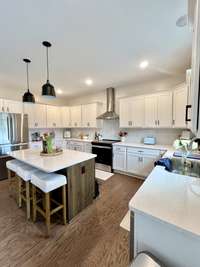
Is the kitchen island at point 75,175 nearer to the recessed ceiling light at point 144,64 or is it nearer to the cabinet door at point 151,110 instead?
the cabinet door at point 151,110

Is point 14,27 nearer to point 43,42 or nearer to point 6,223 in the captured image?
point 43,42

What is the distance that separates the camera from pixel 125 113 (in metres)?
4.07

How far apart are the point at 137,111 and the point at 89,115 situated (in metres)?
1.86

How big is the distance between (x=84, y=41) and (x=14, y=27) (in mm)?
935

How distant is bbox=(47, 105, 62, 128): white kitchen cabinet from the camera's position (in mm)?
5113

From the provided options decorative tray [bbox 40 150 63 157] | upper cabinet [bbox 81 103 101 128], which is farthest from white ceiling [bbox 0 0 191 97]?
decorative tray [bbox 40 150 63 157]

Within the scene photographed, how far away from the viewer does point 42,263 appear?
1436mm

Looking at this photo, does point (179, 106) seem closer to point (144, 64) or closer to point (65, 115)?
point (144, 64)

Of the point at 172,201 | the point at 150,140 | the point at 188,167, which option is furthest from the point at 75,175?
the point at 150,140

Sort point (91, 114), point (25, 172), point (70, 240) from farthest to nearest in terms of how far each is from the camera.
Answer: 1. point (91, 114)
2. point (25, 172)
3. point (70, 240)

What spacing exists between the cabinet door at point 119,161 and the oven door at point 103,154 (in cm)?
17

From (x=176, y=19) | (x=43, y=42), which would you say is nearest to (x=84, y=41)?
(x=43, y=42)

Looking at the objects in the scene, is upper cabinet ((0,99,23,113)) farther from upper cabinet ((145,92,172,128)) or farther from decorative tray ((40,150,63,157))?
upper cabinet ((145,92,172,128))

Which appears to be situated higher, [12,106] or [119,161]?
[12,106]
